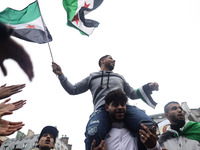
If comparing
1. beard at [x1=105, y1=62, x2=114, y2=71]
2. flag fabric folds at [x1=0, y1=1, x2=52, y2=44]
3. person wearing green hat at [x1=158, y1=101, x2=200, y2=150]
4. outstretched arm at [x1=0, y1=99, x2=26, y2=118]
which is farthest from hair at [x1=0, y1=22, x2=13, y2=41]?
flag fabric folds at [x1=0, y1=1, x2=52, y2=44]

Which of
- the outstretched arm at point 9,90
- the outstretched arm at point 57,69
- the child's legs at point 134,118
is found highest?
the outstretched arm at point 57,69

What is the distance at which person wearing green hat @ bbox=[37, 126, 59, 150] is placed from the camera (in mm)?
4359

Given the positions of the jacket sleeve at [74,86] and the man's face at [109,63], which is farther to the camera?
the man's face at [109,63]

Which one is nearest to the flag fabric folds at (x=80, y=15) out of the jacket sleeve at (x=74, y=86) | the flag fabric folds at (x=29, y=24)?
the flag fabric folds at (x=29, y=24)

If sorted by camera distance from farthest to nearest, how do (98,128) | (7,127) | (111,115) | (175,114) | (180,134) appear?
(175,114) < (180,134) < (111,115) < (98,128) < (7,127)

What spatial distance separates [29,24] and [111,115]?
3.98 m

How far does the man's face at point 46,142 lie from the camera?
4.34 metres

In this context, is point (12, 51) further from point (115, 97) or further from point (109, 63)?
point (109, 63)

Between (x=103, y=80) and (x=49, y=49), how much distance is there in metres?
1.94

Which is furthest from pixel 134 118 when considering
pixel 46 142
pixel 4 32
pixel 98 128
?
pixel 46 142

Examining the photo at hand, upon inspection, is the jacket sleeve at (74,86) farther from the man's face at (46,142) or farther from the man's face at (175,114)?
the man's face at (175,114)

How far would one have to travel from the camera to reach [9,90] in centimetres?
206

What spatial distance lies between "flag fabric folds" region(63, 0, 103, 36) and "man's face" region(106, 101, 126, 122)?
115 inches

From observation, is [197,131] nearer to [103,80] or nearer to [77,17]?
[103,80]
